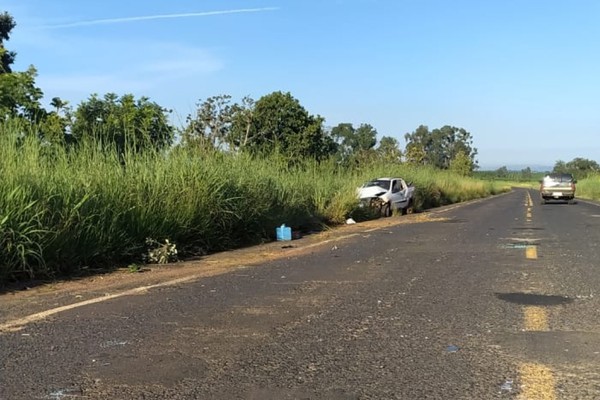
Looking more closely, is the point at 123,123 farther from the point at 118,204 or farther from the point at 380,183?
the point at 380,183

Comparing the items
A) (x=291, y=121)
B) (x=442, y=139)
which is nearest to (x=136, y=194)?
(x=291, y=121)

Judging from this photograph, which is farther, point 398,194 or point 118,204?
point 398,194

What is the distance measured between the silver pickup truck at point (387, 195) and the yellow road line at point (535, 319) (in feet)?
51.7

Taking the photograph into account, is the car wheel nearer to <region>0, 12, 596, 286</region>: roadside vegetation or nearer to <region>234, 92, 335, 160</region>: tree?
<region>0, 12, 596, 286</region>: roadside vegetation

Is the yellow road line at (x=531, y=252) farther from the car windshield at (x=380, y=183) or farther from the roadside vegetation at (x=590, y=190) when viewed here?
the roadside vegetation at (x=590, y=190)

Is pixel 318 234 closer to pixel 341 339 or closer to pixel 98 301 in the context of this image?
pixel 98 301

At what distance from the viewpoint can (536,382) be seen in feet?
13.6

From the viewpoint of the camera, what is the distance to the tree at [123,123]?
1254cm

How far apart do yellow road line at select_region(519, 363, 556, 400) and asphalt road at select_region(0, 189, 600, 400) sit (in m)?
0.01

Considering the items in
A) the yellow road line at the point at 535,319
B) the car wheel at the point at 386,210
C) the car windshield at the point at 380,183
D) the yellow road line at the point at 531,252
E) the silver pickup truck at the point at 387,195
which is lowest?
the yellow road line at the point at 535,319

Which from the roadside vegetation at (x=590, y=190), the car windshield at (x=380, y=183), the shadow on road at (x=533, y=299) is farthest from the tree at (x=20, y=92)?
the roadside vegetation at (x=590, y=190)

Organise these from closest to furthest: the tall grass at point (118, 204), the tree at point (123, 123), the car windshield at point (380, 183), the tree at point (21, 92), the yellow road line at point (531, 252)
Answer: the tall grass at point (118, 204) < the yellow road line at point (531, 252) < the tree at point (123, 123) < the tree at point (21, 92) < the car windshield at point (380, 183)

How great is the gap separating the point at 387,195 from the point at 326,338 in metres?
19.0

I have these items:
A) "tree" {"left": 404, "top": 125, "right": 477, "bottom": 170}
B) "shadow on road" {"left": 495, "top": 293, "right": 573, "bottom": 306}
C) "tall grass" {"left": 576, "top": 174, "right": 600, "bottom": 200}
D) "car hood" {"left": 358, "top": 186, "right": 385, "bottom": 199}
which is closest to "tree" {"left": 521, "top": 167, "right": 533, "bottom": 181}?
"tree" {"left": 404, "top": 125, "right": 477, "bottom": 170}
